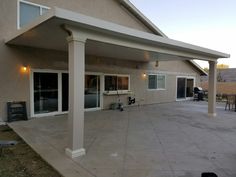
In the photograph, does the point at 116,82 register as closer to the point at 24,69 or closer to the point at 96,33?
the point at 24,69

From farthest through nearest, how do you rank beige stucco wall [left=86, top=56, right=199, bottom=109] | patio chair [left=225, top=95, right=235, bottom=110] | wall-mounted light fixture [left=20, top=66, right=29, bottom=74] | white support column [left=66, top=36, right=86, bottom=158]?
patio chair [left=225, top=95, right=235, bottom=110], beige stucco wall [left=86, top=56, right=199, bottom=109], wall-mounted light fixture [left=20, top=66, right=29, bottom=74], white support column [left=66, top=36, right=86, bottom=158]

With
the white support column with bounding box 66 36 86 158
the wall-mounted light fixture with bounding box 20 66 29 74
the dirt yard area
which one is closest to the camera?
the dirt yard area

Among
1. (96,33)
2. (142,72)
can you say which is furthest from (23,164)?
(142,72)

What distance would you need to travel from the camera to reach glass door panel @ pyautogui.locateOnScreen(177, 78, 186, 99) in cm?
1556

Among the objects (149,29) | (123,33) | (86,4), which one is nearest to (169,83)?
(149,29)

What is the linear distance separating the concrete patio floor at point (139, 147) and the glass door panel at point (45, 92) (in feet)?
2.95

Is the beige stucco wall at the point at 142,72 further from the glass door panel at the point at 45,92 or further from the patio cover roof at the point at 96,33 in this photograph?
the patio cover roof at the point at 96,33

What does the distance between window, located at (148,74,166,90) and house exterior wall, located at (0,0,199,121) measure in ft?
0.97

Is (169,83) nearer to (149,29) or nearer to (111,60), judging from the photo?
(149,29)

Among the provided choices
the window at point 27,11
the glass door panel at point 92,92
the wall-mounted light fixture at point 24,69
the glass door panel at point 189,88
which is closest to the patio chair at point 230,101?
the glass door panel at point 189,88

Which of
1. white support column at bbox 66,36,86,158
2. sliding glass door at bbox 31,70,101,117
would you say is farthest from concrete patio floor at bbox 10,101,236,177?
sliding glass door at bbox 31,70,101,117

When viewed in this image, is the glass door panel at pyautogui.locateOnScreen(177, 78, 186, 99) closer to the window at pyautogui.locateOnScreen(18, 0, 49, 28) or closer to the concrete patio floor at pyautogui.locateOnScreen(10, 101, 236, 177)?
the concrete patio floor at pyautogui.locateOnScreen(10, 101, 236, 177)

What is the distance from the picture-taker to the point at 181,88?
623 inches

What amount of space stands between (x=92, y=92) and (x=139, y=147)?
18.5 ft
